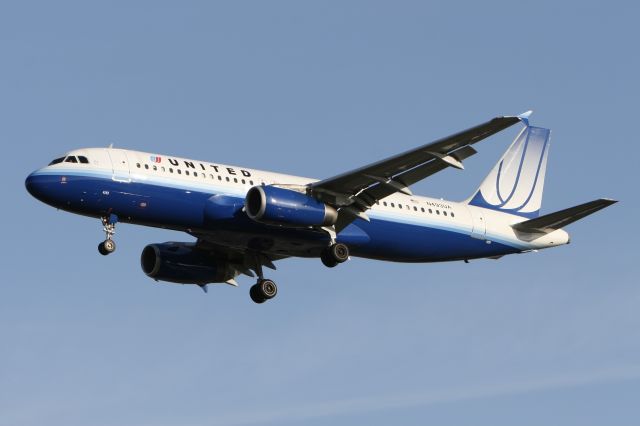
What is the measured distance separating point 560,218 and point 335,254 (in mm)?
10471

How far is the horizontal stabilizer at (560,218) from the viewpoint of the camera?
2223 inches

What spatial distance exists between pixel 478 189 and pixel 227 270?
12194 millimetres

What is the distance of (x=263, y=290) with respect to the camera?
59.9 meters

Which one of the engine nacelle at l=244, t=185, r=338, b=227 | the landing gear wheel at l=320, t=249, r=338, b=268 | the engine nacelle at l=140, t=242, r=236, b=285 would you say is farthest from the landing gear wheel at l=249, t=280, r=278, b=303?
the engine nacelle at l=244, t=185, r=338, b=227

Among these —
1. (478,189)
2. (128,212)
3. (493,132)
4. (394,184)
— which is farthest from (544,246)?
(128,212)

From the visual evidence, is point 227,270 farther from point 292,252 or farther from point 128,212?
point 128,212

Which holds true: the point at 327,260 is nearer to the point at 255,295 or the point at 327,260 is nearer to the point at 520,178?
the point at 255,295

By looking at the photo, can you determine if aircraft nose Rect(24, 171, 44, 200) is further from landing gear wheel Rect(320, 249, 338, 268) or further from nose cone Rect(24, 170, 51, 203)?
landing gear wheel Rect(320, 249, 338, 268)

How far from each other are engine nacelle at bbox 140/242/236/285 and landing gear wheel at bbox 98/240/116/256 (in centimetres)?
760

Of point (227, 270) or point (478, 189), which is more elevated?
point (478, 189)

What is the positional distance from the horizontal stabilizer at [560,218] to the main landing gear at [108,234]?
1871cm

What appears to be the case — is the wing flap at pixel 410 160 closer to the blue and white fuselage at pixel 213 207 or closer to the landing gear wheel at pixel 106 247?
the blue and white fuselage at pixel 213 207

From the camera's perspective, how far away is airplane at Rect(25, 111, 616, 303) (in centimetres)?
5359

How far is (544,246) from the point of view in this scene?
62.8m
